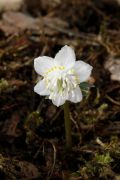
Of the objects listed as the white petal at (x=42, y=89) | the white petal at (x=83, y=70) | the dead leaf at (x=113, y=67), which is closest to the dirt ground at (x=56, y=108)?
the dead leaf at (x=113, y=67)

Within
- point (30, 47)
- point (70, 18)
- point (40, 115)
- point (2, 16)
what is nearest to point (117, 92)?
point (40, 115)

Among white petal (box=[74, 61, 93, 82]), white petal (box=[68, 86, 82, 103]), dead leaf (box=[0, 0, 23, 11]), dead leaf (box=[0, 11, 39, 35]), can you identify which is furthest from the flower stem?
dead leaf (box=[0, 0, 23, 11])

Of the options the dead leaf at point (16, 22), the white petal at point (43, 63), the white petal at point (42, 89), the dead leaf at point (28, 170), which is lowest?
the dead leaf at point (28, 170)

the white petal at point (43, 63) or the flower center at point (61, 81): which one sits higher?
the white petal at point (43, 63)

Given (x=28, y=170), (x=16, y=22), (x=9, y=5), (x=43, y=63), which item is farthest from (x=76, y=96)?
(x=9, y=5)

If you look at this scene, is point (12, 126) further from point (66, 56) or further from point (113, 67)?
point (113, 67)

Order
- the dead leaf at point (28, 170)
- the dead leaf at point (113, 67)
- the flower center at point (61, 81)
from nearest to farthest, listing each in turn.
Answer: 1. the flower center at point (61, 81)
2. the dead leaf at point (28, 170)
3. the dead leaf at point (113, 67)

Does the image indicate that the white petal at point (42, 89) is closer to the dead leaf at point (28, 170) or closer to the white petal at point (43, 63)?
the white petal at point (43, 63)

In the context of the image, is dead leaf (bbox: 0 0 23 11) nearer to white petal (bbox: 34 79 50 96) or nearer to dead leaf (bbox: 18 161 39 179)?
white petal (bbox: 34 79 50 96)
